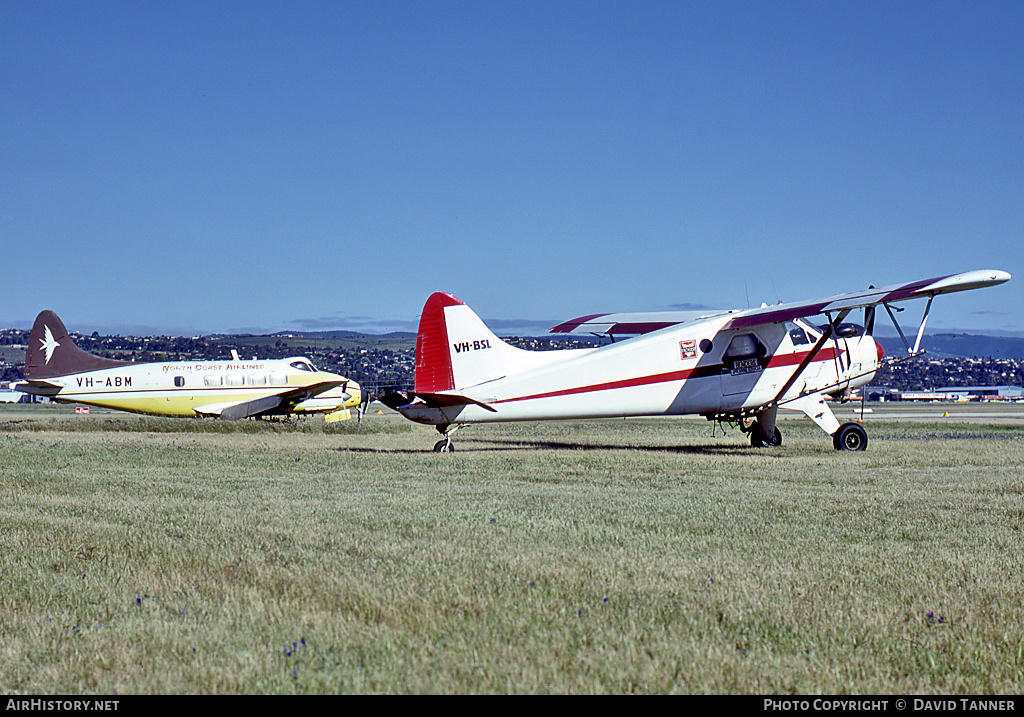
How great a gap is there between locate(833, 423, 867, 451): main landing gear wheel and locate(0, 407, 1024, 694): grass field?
7.05 m

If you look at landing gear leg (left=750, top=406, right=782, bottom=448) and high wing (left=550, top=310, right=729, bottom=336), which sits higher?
high wing (left=550, top=310, right=729, bottom=336)

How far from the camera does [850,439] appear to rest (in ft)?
63.7

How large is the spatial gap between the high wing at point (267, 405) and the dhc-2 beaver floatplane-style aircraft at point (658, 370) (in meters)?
19.5

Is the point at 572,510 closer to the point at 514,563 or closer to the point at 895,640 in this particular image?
the point at 514,563

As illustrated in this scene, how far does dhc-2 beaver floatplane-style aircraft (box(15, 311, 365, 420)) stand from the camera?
3394cm

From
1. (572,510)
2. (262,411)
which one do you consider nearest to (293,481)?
(572,510)

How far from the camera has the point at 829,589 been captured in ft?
18.7

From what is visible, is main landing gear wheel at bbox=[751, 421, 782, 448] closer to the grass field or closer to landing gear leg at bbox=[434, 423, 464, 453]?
landing gear leg at bbox=[434, 423, 464, 453]

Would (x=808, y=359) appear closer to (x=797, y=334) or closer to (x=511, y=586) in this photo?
(x=797, y=334)

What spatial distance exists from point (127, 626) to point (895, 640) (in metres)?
4.17

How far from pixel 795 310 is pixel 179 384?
25.7 meters

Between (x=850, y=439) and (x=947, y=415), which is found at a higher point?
(x=850, y=439)

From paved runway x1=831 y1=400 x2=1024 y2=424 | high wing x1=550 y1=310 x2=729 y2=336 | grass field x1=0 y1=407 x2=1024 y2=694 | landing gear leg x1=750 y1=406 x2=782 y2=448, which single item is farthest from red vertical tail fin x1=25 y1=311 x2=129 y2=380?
paved runway x1=831 y1=400 x2=1024 y2=424

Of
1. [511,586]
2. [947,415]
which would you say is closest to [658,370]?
[511,586]
